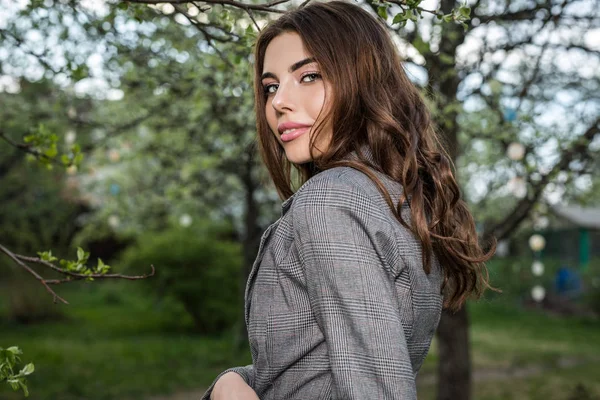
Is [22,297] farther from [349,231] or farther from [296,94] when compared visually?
[349,231]

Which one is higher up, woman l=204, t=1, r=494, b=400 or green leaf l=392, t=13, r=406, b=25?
green leaf l=392, t=13, r=406, b=25

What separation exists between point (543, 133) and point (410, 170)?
14.5 ft

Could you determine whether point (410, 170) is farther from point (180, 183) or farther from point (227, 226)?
point (227, 226)

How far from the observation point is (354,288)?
144cm

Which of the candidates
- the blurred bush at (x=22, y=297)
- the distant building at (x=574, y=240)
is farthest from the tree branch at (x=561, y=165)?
the distant building at (x=574, y=240)

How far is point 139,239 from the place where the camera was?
1200 centimetres

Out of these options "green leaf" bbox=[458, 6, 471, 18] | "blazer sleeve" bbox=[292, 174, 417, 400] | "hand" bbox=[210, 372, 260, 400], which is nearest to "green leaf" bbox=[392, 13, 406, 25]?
"green leaf" bbox=[458, 6, 471, 18]

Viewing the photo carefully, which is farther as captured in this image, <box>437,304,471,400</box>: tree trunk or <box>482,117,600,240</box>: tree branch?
<box>437,304,471,400</box>: tree trunk

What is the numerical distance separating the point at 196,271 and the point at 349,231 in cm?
1075

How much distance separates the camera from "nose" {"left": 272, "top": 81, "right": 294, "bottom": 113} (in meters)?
1.82

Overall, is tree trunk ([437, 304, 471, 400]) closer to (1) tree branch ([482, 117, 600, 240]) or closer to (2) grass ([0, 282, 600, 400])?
(1) tree branch ([482, 117, 600, 240])

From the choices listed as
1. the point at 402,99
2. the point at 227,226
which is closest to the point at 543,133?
the point at 402,99

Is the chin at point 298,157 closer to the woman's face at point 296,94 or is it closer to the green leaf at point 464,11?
the woman's face at point 296,94

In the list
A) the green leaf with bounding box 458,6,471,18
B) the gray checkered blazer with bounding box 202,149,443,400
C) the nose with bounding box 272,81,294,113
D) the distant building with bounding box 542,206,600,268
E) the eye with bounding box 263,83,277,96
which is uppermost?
the green leaf with bounding box 458,6,471,18
